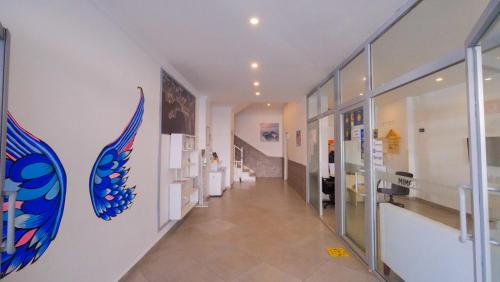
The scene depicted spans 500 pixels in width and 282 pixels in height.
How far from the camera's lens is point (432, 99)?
96.1 inches

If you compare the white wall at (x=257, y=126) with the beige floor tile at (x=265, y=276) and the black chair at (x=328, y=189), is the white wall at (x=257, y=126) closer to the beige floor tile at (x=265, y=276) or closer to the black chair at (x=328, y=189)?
the black chair at (x=328, y=189)

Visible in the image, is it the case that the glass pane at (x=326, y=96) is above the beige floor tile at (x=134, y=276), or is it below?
above

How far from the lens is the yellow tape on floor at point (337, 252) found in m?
3.34

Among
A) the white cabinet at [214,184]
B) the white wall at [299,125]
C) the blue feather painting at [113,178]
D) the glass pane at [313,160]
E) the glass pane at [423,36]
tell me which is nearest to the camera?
the glass pane at [423,36]

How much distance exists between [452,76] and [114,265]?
13.8ft

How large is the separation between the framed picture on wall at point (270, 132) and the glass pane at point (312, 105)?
5.53 metres

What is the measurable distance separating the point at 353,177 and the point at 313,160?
7.60 ft

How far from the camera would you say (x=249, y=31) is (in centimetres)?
290

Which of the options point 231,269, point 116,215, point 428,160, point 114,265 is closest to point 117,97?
point 116,215

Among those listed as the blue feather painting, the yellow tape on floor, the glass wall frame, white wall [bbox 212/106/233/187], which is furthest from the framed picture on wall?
the glass wall frame

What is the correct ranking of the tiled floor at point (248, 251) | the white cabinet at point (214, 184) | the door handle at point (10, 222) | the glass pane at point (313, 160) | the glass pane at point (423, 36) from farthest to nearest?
1. the white cabinet at point (214, 184)
2. the glass pane at point (313, 160)
3. the tiled floor at point (248, 251)
4. the glass pane at point (423, 36)
5. the door handle at point (10, 222)

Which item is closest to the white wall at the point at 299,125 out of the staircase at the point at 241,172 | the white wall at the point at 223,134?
the white wall at the point at 223,134

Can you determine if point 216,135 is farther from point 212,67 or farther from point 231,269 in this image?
point 231,269

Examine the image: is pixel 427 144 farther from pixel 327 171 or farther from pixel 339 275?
pixel 327 171
